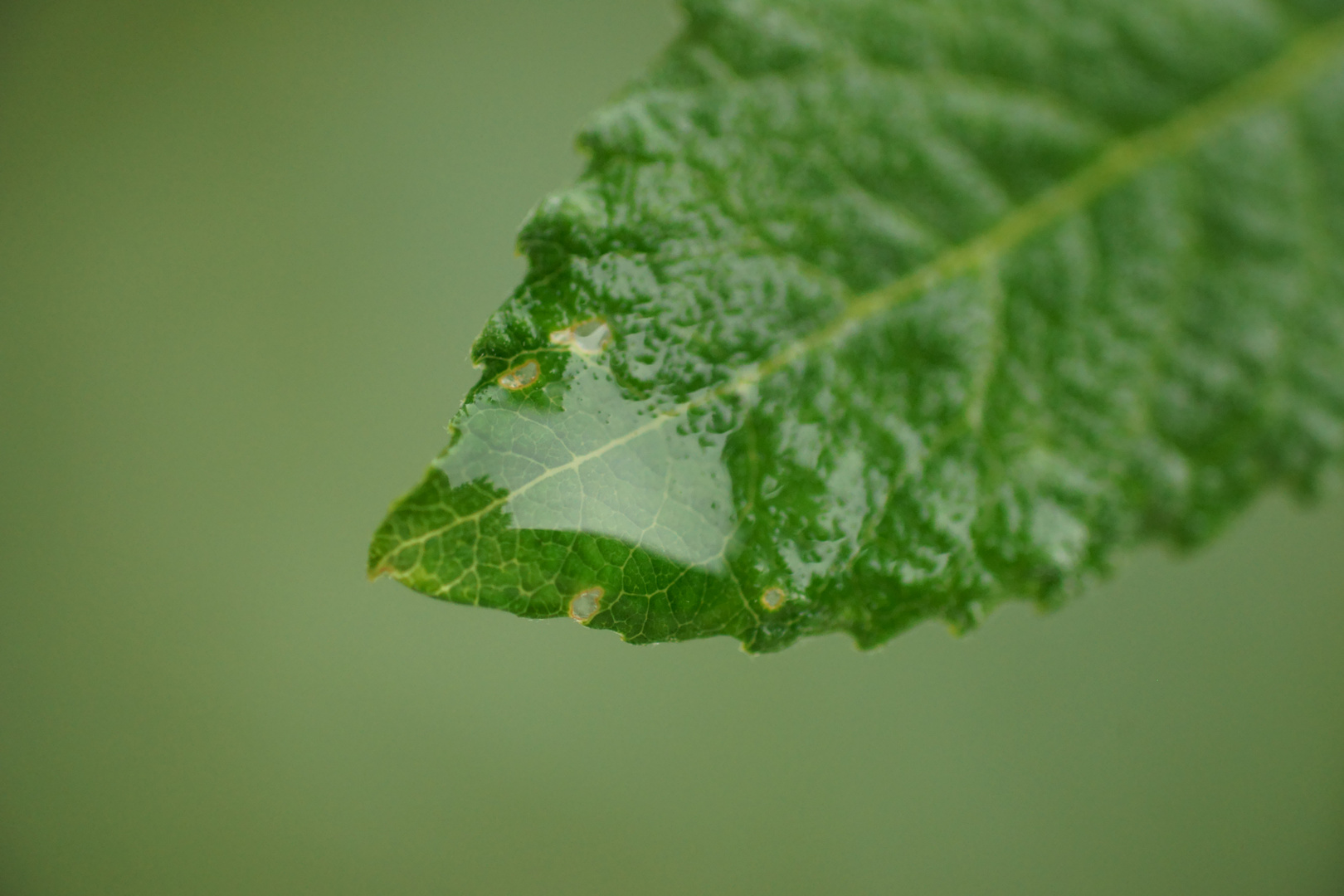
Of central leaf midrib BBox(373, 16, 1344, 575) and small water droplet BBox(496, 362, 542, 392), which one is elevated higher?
central leaf midrib BBox(373, 16, 1344, 575)

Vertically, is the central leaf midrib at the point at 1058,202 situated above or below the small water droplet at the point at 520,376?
above

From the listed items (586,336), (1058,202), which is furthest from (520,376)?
(1058,202)

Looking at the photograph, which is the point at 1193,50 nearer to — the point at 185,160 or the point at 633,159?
the point at 633,159

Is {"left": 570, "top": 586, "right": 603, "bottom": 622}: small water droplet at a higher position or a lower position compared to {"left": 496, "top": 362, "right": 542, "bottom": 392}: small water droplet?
lower

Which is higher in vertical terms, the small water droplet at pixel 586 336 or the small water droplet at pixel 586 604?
the small water droplet at pixel 586 336

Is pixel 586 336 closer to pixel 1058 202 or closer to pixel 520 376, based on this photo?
pixel 520 376
